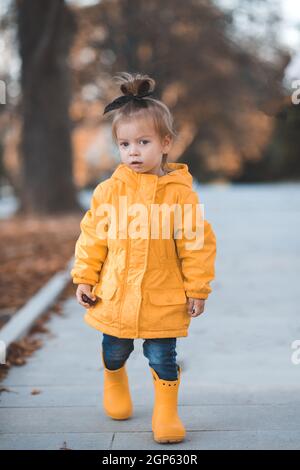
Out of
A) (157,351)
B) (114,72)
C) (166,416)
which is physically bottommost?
(166,416)

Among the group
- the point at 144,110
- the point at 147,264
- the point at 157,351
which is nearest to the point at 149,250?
the point at 147,264

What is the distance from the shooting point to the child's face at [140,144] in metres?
3.18

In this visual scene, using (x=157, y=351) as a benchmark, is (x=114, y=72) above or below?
above

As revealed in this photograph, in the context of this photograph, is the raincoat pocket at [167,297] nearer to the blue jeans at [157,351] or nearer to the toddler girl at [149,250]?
the toddler girl at [149,250]

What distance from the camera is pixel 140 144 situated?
3.20 m

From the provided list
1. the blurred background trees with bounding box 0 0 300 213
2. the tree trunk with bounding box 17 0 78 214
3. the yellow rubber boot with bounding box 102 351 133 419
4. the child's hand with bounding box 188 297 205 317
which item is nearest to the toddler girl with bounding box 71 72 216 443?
the child's hand with bounding box 188 297 205 317

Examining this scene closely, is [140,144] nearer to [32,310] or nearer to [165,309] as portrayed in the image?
[165,309]

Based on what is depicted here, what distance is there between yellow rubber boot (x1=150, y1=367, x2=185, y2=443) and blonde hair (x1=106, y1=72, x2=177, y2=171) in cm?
113

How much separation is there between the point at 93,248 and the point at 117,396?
29.8 inches

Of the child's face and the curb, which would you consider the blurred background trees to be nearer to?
the curb

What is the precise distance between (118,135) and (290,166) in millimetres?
44508

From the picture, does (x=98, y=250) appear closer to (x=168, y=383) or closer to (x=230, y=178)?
(x=168, y=383)

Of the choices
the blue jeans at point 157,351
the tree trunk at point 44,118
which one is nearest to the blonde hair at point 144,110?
the blue jeans at point 157,351

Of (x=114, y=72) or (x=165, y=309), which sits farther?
(x=114, y=72)
